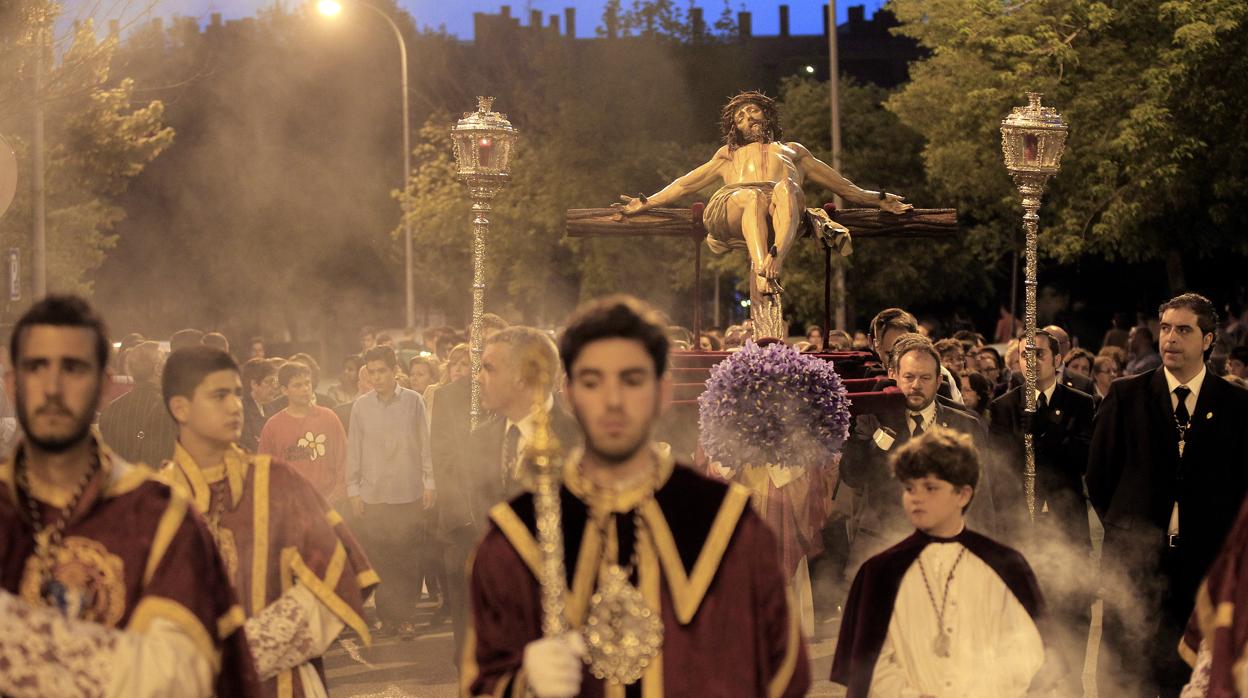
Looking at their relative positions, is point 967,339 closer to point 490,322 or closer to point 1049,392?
point 1049,392

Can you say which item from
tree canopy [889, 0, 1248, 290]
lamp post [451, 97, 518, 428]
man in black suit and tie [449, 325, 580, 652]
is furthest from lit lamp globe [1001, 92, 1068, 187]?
tree canopy [889, 0, 1248, 290]

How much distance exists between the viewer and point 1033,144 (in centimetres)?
1254

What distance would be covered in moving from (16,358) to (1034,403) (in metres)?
7.95

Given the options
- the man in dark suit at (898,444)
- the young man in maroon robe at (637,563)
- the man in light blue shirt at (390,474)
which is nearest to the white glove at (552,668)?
the young man in maroon robe at (637,563)

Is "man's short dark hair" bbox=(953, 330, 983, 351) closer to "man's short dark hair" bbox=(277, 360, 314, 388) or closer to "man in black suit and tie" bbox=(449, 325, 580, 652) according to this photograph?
"man's short dark hair" bbox=(277, 360, 314, 388)

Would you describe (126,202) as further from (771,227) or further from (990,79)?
(771,227)

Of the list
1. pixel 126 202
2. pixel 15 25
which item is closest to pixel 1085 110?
pixel 15 25

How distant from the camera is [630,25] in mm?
44188

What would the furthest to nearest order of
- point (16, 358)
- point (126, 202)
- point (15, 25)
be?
point (126, 202)
point (15, 25)
point (16, 358)

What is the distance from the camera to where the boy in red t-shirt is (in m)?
10.8

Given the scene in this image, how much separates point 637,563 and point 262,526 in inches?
75.1

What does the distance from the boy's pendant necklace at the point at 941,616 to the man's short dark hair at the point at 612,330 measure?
1.90 meters

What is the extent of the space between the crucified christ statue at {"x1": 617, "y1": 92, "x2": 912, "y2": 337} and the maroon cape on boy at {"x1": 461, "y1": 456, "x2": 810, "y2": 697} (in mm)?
7397

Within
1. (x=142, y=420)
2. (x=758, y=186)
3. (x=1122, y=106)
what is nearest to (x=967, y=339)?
(x=758, y=186)
